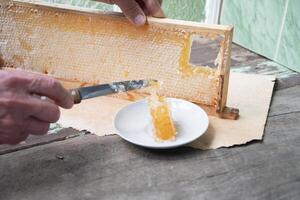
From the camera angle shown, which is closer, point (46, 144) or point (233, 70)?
point (46, 144)

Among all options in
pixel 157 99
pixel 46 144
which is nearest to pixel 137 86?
pixel 157 99

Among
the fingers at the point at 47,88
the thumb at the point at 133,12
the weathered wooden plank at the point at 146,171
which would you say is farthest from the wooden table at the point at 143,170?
the thumb at the point at 133,12

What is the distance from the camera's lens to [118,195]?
21.5 inches

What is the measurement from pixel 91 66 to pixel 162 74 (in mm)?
160

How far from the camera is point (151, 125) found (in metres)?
0.68

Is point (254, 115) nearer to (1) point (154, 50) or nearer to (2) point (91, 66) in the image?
(1) point (154, 50)

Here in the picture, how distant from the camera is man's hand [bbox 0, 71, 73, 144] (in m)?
0.53

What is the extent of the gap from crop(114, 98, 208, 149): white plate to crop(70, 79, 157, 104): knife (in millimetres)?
38

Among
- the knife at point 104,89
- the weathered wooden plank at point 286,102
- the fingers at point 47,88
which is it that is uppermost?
the fingers at point 47,88

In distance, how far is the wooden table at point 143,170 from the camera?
0.55 metres

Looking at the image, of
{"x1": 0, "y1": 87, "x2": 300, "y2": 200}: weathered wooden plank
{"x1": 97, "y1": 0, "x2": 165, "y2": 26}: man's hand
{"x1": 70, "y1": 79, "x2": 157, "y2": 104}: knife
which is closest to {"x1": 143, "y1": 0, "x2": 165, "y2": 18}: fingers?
{"x1": 97, "y1": 0, "x2": 165, "y2": 26}: man's hand

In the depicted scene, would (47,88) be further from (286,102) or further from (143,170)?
(286,102)

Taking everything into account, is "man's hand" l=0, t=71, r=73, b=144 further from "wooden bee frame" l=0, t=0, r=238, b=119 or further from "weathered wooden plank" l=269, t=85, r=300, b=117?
"weathered wooden plank" l=269, t=85, r=300, b=117

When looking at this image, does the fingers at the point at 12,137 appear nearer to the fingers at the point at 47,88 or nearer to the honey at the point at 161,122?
the fingers at the point at 47,88
